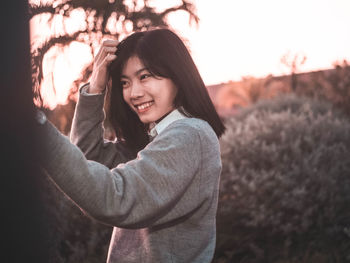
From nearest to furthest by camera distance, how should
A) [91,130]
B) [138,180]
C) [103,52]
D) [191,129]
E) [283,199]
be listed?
[138,180], [191,129], [103,52], [91,130], [283,199]

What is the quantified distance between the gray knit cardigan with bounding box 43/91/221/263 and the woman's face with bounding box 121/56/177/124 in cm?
25

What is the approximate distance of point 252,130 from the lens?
20.2 ft

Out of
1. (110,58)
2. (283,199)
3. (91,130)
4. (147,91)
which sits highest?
(110,58)

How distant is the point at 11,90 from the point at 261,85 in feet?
60.4

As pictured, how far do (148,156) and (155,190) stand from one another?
11cm

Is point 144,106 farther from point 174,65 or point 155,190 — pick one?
point 155,190

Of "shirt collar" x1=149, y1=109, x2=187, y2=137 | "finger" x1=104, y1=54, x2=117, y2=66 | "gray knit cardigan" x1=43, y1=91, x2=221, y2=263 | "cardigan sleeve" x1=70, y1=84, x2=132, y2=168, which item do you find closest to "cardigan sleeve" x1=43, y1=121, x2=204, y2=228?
"gray knit cardigan" x1=43, y1=91, x2=221, y2=263

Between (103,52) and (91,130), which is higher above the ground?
(103,52)

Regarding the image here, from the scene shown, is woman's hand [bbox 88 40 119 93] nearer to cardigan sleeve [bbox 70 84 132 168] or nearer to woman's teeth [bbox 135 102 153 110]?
cardigan sleeve [bbox 70 84 132 168]

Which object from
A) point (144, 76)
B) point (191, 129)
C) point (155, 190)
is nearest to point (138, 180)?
point (155, 190)

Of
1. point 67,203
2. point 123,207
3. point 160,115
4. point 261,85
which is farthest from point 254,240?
point 261,85

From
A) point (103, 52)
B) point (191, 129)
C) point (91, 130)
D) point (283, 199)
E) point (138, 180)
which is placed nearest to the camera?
point (138, 180)

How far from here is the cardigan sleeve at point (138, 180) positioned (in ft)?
3.36

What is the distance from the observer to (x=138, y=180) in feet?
3.87
